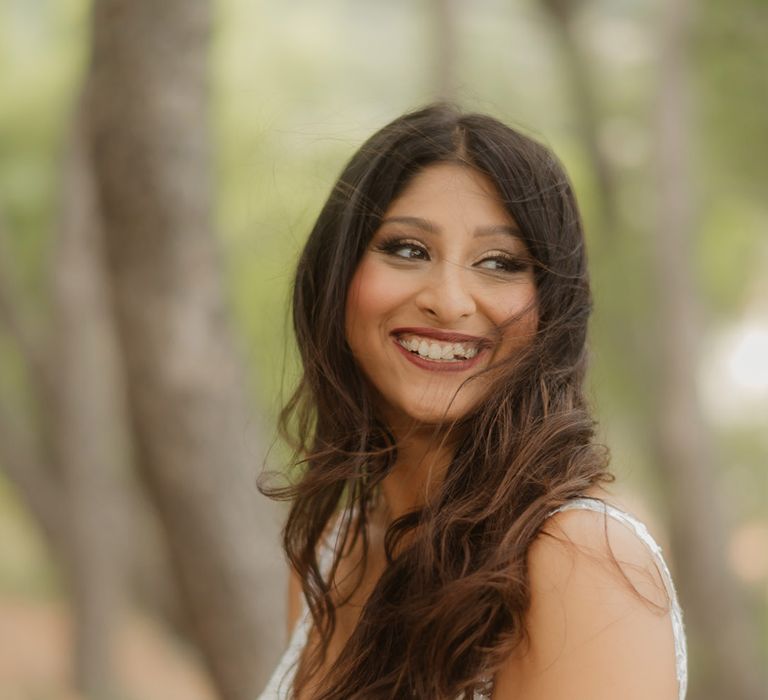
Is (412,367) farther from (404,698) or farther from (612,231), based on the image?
(612,231)

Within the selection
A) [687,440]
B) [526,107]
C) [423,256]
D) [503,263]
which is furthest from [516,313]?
[526,107]

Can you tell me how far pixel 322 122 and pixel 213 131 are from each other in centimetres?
155

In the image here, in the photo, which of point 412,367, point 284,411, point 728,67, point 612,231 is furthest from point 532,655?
point 612,231

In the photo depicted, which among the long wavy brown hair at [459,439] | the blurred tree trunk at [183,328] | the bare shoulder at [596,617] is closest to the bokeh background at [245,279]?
the blurred tree trunk at [183,328]

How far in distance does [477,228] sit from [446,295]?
0.14 meters

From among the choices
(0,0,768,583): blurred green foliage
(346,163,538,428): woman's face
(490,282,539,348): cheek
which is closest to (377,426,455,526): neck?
(346,163,538,428): woman's face

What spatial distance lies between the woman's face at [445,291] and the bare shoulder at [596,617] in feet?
1.31

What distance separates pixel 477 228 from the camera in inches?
87.9

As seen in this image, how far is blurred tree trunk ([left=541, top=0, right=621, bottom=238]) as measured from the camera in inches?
411

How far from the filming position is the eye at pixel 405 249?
7.49 ft

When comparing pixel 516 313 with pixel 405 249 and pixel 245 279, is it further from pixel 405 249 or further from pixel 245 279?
pixel 245 279

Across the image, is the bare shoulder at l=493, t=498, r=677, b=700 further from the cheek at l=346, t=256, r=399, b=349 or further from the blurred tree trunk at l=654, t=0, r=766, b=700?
the blurred tree trunk at l=654, t=0, r=766, b=700

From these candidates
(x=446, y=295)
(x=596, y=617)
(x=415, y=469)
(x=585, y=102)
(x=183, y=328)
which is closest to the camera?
(x=596, y=617)

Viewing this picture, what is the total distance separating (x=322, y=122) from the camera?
2.78 metres
